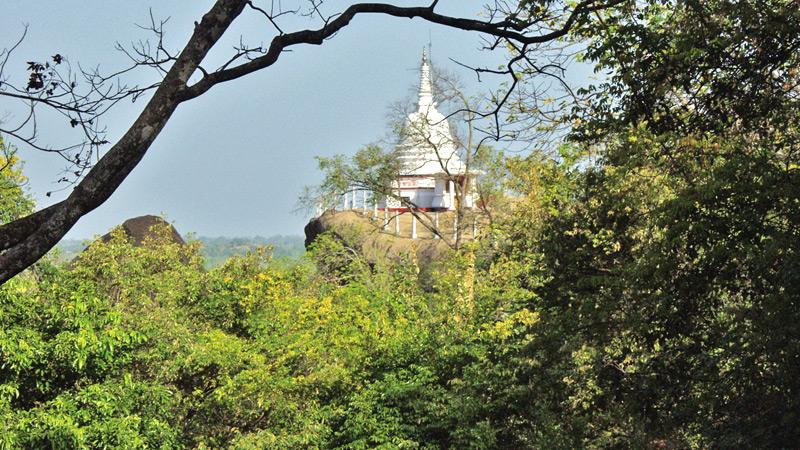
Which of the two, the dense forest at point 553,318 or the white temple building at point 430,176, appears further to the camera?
the white temple building at point 430,176

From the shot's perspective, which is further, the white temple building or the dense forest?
the white temple building

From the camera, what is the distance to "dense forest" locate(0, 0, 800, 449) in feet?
31.3

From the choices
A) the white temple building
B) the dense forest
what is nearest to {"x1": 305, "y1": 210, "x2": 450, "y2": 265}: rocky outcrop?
the white temple building

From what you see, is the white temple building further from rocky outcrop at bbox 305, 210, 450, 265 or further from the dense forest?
the dense forest

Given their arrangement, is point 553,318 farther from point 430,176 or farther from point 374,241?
point 430,176

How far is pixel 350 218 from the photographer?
35.2 m

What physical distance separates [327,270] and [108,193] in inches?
984

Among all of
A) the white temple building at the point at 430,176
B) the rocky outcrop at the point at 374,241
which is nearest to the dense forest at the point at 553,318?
the rocky outcrop at the point at 374,241

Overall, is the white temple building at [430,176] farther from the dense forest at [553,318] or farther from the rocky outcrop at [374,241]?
the dense forest at [553,318]

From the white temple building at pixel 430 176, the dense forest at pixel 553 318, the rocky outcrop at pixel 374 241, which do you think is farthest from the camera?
the white temple building at pixel 430 176

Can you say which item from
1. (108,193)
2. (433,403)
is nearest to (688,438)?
(433,403)

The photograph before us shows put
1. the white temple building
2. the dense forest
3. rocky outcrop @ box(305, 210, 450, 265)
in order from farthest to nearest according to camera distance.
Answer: the white temple building
rocky outcrop @ box(305, 210, 450, 265)
the dense forest

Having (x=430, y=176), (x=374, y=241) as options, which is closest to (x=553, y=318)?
(x=374, y=241)

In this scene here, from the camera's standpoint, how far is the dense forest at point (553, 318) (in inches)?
376
